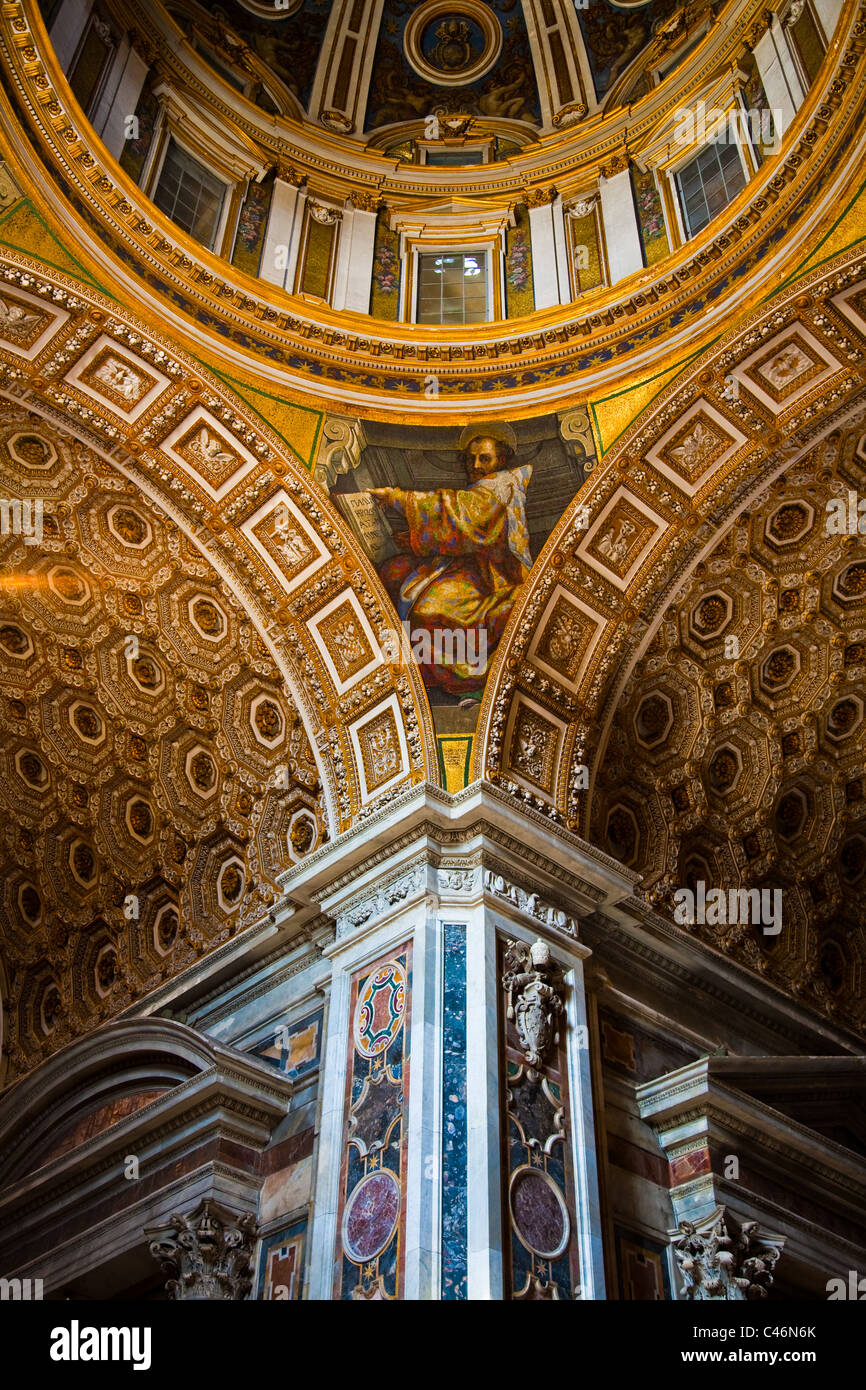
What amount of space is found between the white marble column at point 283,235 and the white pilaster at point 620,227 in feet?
11.2

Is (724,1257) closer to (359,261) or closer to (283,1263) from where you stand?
(283,1263)

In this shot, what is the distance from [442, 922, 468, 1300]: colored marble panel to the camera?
9.39 metres

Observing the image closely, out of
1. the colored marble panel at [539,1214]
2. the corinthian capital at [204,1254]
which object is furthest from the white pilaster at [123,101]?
the colored marble panel at [539,1214]

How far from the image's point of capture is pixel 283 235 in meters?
15.4

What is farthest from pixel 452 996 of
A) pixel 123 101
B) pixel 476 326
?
pixel 123 101

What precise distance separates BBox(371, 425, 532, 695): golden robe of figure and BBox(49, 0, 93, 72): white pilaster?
16.6 ft

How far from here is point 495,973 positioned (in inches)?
433

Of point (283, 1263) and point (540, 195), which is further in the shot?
point (540, 195)

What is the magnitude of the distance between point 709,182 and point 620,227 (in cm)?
105

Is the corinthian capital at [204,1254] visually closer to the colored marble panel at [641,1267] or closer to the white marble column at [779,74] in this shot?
the colored marble panel at [641,1267]

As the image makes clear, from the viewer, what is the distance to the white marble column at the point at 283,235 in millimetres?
14984

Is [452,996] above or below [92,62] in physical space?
below
